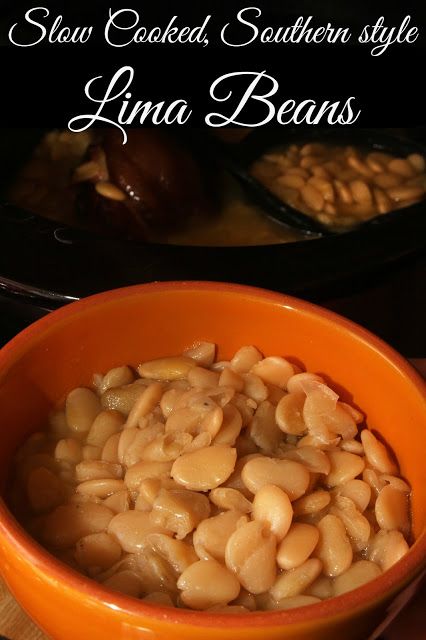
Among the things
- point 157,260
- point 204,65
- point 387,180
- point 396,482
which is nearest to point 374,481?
point 396,482

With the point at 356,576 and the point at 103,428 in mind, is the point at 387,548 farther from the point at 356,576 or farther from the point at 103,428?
the point at 103,428

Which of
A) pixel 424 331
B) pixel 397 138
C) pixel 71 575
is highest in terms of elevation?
pixel 397 138

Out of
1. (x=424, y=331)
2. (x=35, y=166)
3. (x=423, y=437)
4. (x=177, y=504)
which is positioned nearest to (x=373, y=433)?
(x=423, y=437)

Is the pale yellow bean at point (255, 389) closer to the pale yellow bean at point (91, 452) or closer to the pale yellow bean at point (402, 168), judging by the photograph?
the pale yellow bean at point (91, 452)

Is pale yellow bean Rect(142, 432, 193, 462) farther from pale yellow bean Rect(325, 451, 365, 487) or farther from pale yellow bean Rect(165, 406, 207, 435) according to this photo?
pale yellow bean Rect(325, 451, 365, 487)

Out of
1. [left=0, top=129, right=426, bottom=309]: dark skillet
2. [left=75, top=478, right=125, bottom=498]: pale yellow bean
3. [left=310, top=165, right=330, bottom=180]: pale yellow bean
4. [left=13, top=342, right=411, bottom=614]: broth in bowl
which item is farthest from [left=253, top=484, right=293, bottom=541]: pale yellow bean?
[left=310, top=165, right=330, bottom=180]: pale yellow bean

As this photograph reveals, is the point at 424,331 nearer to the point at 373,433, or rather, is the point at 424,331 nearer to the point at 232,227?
the point at 232,227
